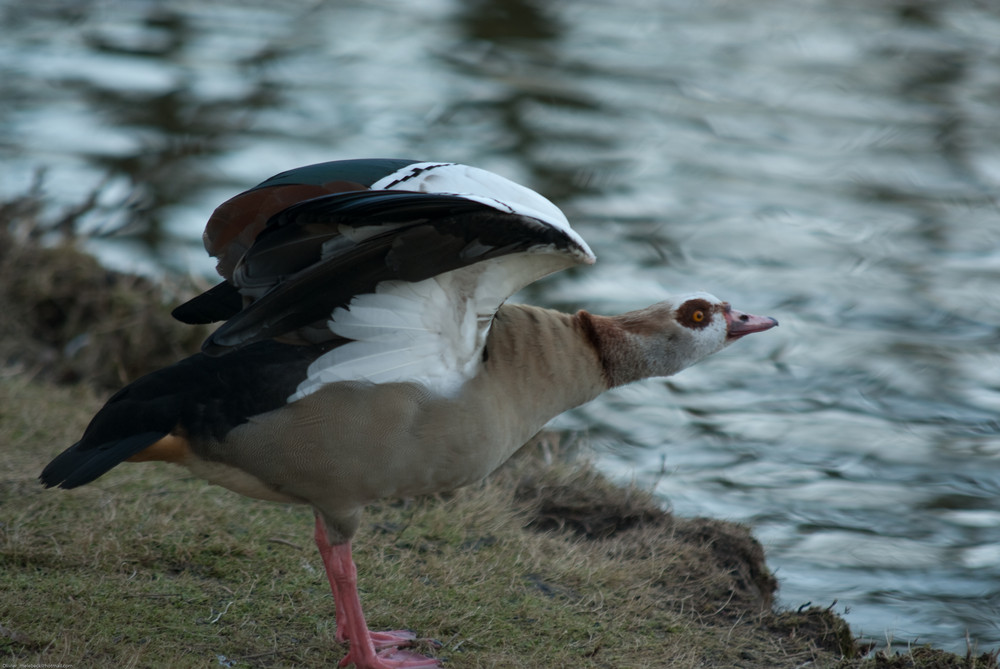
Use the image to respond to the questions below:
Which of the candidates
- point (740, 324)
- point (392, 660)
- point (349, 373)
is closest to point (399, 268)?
point (349, 373)

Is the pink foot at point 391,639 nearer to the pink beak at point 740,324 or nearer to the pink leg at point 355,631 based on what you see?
the pink leg at point 355,631

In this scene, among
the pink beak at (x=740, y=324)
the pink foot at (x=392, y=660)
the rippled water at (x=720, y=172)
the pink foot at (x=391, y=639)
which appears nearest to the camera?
the pink foot at (x=392, y=660)

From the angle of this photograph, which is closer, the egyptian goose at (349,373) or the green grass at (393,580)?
the egyptian goose at (349,373)

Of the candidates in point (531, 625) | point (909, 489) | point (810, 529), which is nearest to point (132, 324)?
point (531, 625)

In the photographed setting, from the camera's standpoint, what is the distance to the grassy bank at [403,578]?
12.2 feet

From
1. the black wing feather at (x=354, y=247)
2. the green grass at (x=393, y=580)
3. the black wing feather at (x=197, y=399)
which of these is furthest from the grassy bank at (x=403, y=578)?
the black wing feather at (x=354, y=247)

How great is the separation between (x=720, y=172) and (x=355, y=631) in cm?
615

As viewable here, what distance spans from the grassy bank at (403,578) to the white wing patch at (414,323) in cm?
86

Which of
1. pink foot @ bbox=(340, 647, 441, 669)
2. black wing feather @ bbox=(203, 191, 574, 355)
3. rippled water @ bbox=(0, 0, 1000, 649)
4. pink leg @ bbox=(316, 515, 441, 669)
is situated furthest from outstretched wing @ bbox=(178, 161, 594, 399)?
rippled water @ bbox=(0, 0, 1000, 649)

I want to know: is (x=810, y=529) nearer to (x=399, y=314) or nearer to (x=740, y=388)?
(x=740, y=388)

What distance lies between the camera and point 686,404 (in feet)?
21.7

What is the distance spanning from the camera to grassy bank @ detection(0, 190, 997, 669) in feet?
12.2

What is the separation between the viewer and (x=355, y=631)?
3.65 meters

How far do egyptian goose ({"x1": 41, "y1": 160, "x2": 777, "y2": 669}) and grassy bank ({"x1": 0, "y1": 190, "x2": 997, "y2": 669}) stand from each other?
33cm
